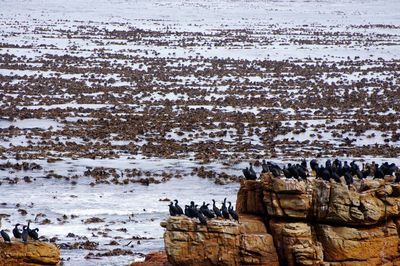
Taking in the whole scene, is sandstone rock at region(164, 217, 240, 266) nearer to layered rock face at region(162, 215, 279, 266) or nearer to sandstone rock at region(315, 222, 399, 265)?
layered rock face at region(162, 215, 279, 266)

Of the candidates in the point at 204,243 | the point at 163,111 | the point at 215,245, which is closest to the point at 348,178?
the point at 215,245


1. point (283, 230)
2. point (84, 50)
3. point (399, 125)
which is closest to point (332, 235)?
point (283, 230)

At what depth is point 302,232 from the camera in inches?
900

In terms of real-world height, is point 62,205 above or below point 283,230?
below

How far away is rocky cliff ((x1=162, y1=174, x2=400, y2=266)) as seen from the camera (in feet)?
74.8

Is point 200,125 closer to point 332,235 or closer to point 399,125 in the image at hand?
point 399,125

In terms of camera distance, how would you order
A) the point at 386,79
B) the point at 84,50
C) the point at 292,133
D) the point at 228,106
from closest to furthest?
the point at 292,133, the point at 228,106, the point at 386,79, the point at 84,50

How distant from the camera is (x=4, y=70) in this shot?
2766 inches

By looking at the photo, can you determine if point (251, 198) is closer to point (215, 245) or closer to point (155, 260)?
point (215, 245)

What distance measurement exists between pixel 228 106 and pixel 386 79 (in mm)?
18873

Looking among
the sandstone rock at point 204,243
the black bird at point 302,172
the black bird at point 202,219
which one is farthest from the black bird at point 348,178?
the black bird at point 202,219

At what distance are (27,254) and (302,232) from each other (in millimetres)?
6883

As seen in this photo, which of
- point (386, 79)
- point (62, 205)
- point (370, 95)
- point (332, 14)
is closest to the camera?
point (62, 205)

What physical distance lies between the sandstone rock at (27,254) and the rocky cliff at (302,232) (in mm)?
2949
